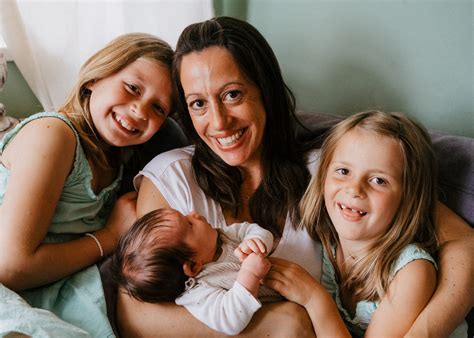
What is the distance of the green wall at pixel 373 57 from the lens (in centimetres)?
162

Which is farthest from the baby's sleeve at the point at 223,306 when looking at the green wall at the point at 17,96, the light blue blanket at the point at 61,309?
the green wall at the point at 17,96

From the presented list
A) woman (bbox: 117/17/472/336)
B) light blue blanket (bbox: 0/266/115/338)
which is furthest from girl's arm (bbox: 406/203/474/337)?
light blue blanket (bbox: 0/266/115/338)

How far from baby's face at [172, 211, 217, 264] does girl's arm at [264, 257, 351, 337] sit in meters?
0.18

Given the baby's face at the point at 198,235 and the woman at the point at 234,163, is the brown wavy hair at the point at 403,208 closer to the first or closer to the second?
the woman at the point at 234,163

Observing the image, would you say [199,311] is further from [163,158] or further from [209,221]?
[163,158]

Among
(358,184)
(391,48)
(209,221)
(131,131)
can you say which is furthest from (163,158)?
(391,48)

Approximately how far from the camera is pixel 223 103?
1.44 m

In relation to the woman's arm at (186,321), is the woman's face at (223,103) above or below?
above

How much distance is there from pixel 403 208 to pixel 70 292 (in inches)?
39.8

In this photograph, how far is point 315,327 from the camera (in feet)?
4.12

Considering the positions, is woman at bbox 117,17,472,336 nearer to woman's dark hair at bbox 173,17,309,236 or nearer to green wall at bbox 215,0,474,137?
woman's dark hair at bbox 173,17,309,236

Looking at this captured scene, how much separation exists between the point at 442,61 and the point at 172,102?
95 centimetres

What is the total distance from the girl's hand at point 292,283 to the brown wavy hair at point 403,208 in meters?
0.17

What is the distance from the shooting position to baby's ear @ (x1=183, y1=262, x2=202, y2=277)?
1295 mm
